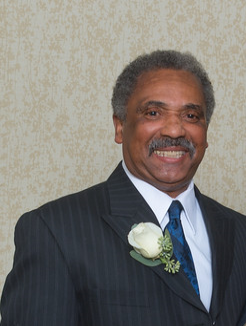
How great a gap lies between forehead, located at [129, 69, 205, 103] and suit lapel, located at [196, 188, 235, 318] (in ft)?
1.12

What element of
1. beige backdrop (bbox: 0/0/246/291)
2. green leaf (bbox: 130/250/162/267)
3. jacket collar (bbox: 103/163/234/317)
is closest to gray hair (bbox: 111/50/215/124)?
jacket collar (bbox: 103/163/234/317)

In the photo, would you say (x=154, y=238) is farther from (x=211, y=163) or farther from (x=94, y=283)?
(x=211, y=163)

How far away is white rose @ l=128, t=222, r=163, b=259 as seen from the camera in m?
1.74

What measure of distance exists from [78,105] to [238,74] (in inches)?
27.3

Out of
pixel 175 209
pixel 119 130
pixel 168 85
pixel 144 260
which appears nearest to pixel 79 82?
pixel 119 130

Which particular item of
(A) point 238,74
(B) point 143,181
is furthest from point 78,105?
(B) point 143,181

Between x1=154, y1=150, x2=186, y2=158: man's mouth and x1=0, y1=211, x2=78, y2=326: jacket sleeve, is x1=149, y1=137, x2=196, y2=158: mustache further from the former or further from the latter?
x1=0, y1=211, x2=78, y2=326: jacket sleeve

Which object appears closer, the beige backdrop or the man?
the man

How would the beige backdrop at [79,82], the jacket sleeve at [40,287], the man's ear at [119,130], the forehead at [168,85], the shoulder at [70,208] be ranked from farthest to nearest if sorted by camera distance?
the beige backdrop at [79,82], the man's ear at [119,130], the forehead at [168,85], the shoulder at [70,208], the jacket sleeve at [40,287]

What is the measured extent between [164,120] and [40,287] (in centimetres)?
57

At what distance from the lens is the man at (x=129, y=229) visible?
173 cm

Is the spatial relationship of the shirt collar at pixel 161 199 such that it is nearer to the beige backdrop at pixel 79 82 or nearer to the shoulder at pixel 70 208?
the shoulder at pixel 70 208

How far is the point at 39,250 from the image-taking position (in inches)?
68.3

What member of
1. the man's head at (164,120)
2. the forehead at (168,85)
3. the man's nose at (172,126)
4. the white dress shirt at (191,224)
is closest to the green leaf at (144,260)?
the white dress shirt at (191,224)
